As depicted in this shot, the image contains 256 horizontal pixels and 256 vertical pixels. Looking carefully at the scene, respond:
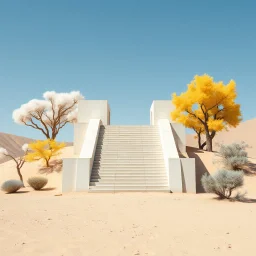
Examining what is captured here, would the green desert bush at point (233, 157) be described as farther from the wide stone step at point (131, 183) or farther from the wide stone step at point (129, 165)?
the wide stone step at point (131, 183)

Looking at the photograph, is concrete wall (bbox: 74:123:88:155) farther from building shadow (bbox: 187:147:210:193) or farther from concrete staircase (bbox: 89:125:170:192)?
building shadow (bbox: 187:147:210:193)

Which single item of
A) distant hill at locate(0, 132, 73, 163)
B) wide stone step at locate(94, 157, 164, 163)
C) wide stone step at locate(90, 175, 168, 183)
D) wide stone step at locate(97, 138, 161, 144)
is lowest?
wide stone step at locate(90, 175, 168, 183)

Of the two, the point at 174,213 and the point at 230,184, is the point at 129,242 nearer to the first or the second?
the point at 174,213

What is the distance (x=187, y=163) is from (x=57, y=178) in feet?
25.9

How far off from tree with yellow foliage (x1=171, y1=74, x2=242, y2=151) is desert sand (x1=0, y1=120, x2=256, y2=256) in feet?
40.7

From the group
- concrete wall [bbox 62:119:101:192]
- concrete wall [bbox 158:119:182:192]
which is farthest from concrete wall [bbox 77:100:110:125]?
concrete wall [bbox 62:119:101:192]

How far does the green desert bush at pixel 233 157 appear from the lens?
15047mm

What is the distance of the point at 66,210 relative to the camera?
729 centimetres

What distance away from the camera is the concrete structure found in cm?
1238

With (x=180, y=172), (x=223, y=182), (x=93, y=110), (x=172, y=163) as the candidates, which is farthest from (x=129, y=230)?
(x=93, y=110)

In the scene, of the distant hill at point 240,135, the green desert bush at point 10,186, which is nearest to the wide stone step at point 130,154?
the green desert bush at point 10,186

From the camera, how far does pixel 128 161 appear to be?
46.4 ft

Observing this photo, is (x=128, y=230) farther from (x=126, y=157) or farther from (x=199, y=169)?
(x=199, y=169)

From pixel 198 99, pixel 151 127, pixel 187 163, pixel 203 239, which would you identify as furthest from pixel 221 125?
pixel 203 239
